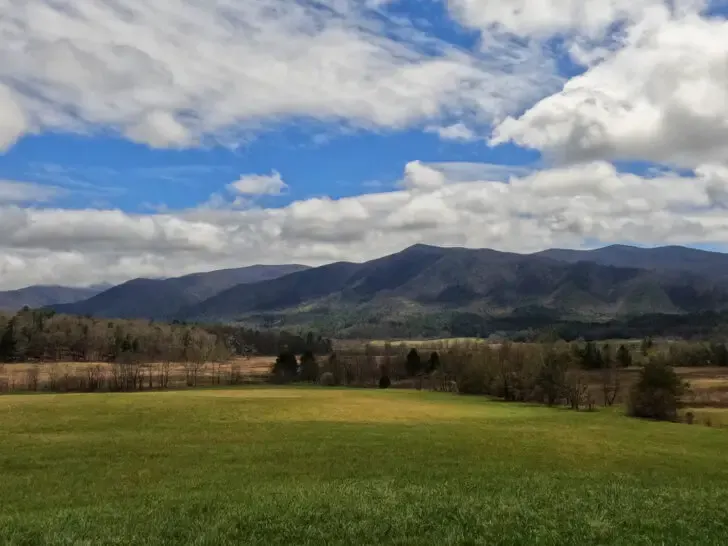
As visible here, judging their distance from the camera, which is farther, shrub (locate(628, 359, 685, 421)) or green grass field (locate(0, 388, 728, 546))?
shrub (locate(628, 359, 685, 421))

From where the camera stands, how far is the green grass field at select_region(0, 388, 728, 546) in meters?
21.8

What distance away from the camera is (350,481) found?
34.4 metres

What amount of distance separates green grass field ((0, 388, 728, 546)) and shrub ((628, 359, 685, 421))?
812 inches

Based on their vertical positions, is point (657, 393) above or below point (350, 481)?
below

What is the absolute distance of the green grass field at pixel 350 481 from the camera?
21.8 metres

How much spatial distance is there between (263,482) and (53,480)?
12.8 m

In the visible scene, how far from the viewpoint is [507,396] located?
13538 centimetres

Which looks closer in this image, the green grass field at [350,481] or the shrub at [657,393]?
the green grass field at [350,481]

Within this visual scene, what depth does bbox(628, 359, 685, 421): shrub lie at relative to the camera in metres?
97.4

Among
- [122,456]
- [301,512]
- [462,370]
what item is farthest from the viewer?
[462,370]

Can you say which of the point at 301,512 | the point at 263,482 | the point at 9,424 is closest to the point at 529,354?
the point at 9,424

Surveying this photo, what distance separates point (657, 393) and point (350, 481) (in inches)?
3095

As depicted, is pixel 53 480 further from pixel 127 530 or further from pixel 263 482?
pixel 127 530

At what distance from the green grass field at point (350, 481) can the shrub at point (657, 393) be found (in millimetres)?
20627
